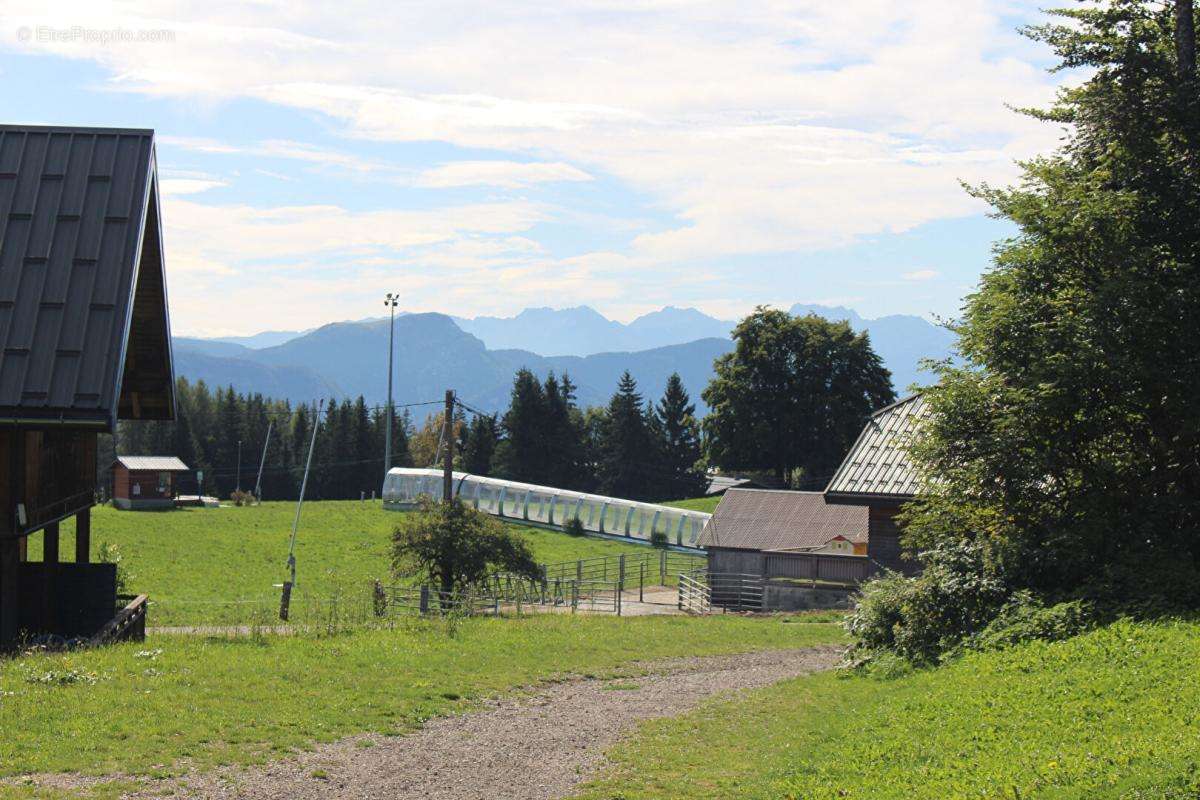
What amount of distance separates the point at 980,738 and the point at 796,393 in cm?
6084

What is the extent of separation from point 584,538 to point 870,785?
5341cm

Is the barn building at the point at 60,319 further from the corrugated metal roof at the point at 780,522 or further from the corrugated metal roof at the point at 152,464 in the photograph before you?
the corrugated metal roof at the point at 152,464

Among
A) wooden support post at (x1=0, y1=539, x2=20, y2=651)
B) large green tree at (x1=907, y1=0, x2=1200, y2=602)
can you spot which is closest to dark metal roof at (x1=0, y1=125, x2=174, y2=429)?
wooden support post at (x1=0, y1=539, x2=20, y2=651)

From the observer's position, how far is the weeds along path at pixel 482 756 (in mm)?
10344

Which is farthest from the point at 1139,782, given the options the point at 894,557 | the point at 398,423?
the point at 398,423

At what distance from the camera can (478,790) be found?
10.8 metres

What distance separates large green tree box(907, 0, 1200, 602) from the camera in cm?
1650

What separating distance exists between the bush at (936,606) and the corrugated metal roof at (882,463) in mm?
10191

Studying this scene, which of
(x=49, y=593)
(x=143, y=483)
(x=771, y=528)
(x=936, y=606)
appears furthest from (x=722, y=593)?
(x=143, y=483)

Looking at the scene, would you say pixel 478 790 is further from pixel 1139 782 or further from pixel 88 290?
pixel 88 290

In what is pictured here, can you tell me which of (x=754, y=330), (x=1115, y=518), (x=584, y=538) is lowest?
(x=584, y=538)

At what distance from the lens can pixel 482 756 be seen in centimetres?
1220

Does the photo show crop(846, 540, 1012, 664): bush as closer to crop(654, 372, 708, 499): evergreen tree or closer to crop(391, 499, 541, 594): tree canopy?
crop(391, 499, 541, 594): tree canopy

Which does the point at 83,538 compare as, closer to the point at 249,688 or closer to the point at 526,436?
the point at 249,688
